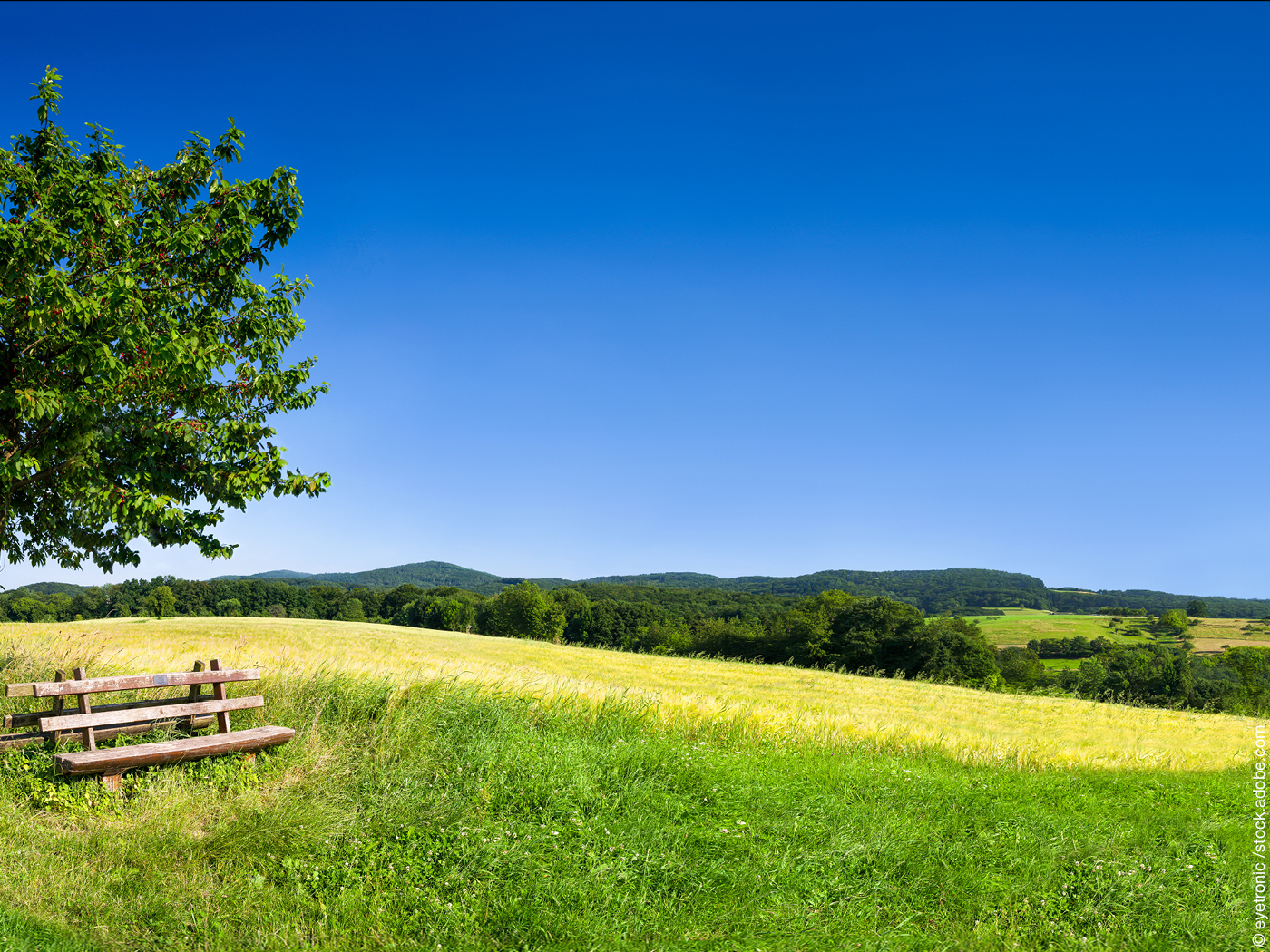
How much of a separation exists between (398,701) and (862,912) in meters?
6.09

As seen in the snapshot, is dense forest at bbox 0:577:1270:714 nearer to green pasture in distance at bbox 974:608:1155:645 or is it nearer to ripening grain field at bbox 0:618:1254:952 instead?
green pasture in distance at bbox 974:608:1155:645

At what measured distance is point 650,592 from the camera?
12706cm

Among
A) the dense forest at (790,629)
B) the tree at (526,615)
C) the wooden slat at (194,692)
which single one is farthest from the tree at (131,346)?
the tree at (526,615)

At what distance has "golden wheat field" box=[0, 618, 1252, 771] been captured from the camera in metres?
10.4

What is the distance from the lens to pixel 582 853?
5.26 meters

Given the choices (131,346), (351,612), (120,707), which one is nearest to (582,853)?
(120,707)

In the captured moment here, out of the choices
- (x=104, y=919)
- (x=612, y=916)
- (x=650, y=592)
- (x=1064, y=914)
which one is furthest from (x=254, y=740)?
(x=650, y=592)

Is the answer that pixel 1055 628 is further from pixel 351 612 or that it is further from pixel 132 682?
pixel 132 682

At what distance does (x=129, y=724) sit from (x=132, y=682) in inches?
38.0

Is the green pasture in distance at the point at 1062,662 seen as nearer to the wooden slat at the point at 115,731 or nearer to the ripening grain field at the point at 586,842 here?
the ripening grain field at the point at 586,842

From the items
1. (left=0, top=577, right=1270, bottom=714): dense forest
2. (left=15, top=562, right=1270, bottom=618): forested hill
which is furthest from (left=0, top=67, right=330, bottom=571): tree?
(left=15, top=562, right=1270, bottom=618): forested hill

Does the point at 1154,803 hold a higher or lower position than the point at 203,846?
lower

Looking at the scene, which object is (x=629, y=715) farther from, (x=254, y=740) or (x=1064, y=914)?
(x=1064, y=914)

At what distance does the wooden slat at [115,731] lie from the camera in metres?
7.02
